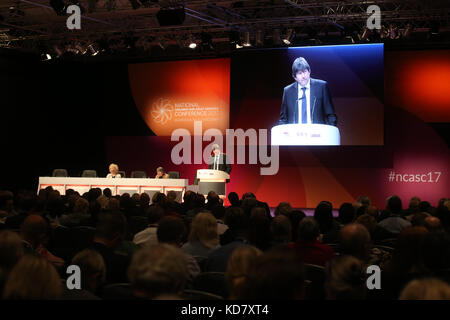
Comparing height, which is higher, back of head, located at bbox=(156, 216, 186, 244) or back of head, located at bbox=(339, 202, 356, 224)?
back of head, located at bbox=(339, 202, 356, 224)

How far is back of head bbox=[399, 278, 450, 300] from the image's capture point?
5.60 ft

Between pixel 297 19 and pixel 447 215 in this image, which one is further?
pixel 297 19

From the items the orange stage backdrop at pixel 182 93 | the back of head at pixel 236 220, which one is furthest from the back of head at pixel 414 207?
the orange stage backdrop at pixel 182 93

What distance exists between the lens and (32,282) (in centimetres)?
187

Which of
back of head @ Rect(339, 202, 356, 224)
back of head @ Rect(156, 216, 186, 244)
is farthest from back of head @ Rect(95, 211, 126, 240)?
back of head @ Rect(339, 202, 356, 224)

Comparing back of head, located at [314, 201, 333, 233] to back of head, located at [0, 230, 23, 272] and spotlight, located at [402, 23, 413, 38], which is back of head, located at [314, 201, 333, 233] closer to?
back of head, located at [0, 230, 23, 272]

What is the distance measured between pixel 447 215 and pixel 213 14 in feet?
28.4

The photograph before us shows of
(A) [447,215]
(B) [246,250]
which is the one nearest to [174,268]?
(B) [246,250]

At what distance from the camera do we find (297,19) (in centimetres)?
1220

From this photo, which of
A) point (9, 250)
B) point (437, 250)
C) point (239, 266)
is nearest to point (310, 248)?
point (437, 250)

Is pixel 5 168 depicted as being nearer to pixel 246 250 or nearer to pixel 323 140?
pixel 323 140

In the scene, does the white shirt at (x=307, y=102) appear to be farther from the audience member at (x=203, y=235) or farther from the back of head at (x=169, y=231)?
the back of head at (x=169, y=231)

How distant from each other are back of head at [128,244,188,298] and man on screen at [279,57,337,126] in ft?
35.6

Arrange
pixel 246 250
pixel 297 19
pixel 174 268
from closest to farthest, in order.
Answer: pixel 174 268 < pixel 246 250 < pixel 297 19
